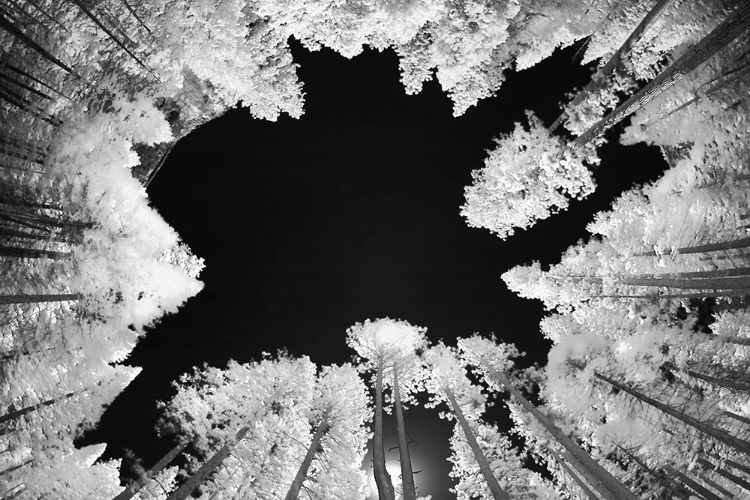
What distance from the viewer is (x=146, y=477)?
9.36 metres

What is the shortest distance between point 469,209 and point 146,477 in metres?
14.3

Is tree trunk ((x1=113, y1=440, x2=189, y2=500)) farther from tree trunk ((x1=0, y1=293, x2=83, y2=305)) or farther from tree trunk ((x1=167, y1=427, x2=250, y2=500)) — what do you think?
tree trunk ((x1=0, y1=293, x2=83, y2=305))

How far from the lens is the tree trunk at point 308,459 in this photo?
8453mm

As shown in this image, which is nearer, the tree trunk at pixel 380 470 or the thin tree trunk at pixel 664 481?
the tree trunk at pixel 380 470

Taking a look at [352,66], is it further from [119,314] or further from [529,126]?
[119,314]

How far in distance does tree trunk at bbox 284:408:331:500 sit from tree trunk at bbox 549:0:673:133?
1356cm

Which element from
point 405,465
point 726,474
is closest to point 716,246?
point 726,474

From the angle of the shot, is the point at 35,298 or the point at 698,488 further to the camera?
the point at 35,298

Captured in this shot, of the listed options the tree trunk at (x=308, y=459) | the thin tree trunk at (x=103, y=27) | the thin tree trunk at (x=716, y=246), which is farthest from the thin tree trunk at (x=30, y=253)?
the thin tree trunk at (x=716, y=246)

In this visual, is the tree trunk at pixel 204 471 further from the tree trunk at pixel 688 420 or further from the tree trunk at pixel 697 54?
the tree trunk at pixel 697 54

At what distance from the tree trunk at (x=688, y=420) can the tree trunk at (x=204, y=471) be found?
10.9 m

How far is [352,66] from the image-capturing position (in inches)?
596

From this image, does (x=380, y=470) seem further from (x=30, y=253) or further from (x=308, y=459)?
(x=30, y=253)

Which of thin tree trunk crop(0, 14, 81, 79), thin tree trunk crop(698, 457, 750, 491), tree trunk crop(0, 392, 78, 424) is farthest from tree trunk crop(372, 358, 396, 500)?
thin tree trunk crop(0, 14, 81, 79)
